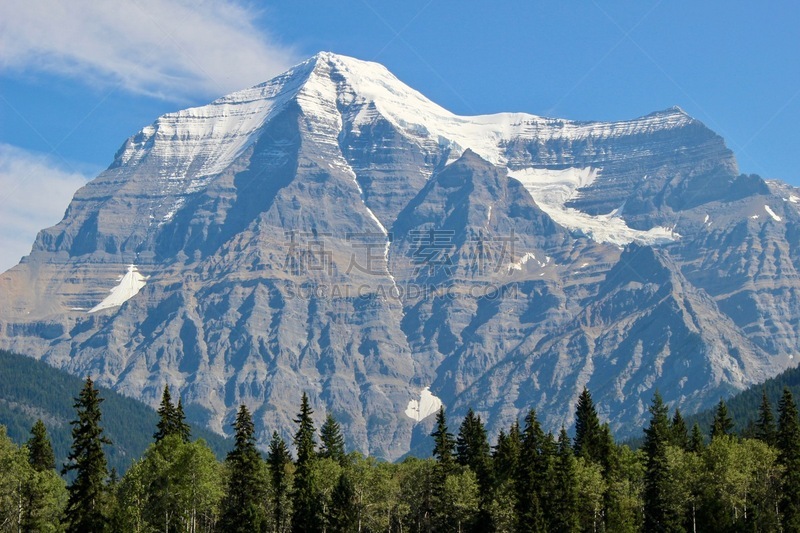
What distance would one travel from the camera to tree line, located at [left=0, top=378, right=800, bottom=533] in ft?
380

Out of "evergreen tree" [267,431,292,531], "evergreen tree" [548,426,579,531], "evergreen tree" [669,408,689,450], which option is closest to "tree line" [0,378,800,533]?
"evergreen tree" [548,426,579,531]

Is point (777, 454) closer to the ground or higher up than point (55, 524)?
higher up

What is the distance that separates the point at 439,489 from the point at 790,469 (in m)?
30.7

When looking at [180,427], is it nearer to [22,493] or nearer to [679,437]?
[22,493]

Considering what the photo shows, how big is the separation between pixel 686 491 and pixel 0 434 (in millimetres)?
Answer: 59621

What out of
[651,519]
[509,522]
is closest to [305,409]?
[509,522]

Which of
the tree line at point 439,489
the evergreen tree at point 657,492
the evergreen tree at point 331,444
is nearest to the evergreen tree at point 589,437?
the tree line at point 439,489

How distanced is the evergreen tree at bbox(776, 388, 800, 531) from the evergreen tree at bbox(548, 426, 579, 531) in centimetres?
1812

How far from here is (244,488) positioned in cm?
11712

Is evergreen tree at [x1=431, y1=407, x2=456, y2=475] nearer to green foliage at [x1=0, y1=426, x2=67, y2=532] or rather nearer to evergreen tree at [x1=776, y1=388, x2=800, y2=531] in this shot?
evergreen tree at [x1=776, y1=388, x2=800, y2=531]

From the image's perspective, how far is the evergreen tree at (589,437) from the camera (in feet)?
445

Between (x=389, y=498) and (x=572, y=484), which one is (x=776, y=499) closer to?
(x=572, y=484)

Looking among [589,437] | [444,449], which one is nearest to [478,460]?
[444,449]

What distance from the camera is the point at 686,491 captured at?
12344cm
